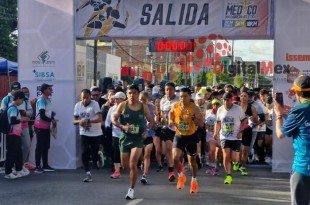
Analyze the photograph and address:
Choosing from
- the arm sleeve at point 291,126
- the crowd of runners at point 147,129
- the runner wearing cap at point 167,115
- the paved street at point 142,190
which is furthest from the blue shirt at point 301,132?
the runner wearing cap at point 167,115

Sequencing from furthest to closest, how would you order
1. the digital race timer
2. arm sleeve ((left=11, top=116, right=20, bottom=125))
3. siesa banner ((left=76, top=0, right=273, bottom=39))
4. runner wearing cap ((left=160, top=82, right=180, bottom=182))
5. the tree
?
the tree
the digital race timer
siesa banner ((left=76, top=0, right=273, bottom=39))
runner wearing cap ((left=160, top=82, right=180, bottom=182))
arm sleeve ((left=11, top=116, right=20, bottom=125))

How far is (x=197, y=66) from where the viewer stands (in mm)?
25953

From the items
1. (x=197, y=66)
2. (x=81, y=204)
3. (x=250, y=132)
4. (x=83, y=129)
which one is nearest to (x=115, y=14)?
(x=83, y=129)

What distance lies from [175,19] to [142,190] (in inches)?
192

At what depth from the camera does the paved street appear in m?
10.2

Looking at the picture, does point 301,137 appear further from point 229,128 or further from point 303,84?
point 229,128

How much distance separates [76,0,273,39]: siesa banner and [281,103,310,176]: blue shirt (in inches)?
339

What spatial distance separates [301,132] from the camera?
5.96m

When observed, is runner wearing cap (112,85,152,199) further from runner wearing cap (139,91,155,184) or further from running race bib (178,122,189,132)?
runner wearing cap (139,91,155,184)

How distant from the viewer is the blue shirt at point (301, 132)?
5.90 meters

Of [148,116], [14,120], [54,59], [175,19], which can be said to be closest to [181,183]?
[148,116]

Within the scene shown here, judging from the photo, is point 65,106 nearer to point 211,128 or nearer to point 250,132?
point 211,128

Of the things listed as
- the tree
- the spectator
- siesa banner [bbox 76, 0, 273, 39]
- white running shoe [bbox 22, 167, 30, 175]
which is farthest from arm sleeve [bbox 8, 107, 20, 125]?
the tree

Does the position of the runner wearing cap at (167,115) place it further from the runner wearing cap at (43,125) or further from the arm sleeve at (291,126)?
the arm sleeve at (291,126)
